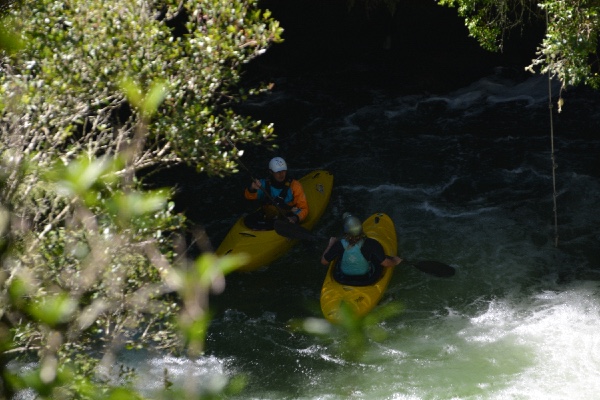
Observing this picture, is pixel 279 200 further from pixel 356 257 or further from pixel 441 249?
pixel 441 249

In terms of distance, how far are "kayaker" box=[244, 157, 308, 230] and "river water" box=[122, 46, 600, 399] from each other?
507mm

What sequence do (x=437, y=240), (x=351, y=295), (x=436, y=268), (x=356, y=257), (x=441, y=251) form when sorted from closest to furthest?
(x=351, y=295)
(x=356, y=257)
(x=436, y=268)
(x=441, y=251)
(x=437, y=240)

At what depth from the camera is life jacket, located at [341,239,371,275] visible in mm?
6812

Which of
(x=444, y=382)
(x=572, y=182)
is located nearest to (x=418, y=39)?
(x=572, y=182)

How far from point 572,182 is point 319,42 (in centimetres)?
739

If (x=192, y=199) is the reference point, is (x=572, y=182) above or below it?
above

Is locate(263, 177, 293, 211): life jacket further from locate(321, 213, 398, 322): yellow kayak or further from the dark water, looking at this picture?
locate(321, 213, 398, 322): yellow kayak

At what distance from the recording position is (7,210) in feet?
9.50

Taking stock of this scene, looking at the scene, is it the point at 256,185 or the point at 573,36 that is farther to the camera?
the point at 256,185

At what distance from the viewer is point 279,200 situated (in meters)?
7.96

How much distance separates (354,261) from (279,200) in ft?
4.79

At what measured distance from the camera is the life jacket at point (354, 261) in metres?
6.81

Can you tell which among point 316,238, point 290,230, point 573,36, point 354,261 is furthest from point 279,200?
point 573,36

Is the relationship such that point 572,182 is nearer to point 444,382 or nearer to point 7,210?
point 444,382
